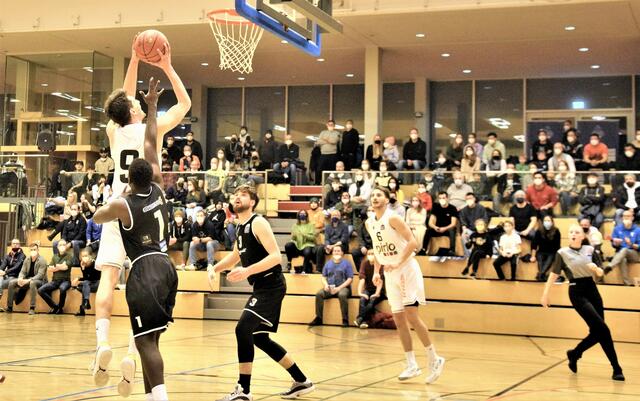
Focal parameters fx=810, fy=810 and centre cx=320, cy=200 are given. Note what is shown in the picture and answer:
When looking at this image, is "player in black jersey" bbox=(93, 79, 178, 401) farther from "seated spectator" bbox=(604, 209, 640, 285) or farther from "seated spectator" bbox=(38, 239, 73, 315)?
"seated spectator" bbox=(38, 239, 73, 315)

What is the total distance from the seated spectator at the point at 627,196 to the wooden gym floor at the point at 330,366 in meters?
3.00

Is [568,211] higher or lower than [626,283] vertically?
higher

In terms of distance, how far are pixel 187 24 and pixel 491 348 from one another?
11.3m

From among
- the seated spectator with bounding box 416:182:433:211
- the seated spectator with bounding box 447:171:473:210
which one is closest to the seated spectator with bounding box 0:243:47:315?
the seated spectator with bounding box 416:182:433:211

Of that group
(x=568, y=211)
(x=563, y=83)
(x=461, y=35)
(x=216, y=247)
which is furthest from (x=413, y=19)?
(x=563, y=83)

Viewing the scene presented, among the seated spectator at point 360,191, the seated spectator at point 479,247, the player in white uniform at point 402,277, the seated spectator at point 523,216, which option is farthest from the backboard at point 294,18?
the seated spectator at point 523,216

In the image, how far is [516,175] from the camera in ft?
57.3

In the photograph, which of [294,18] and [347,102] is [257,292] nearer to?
[294,18]

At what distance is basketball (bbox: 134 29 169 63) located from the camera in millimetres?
6676

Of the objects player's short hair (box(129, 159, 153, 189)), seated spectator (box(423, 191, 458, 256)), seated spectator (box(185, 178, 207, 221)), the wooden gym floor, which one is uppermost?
player's short hair (box(129, 159, 153, 189))

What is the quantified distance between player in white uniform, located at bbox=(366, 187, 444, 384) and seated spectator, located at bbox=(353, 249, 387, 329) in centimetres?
678

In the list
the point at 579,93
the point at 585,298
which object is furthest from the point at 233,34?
the point at 579,93

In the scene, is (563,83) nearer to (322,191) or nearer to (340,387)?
(322,191)

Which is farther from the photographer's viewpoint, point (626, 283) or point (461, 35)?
point (461, 35)
